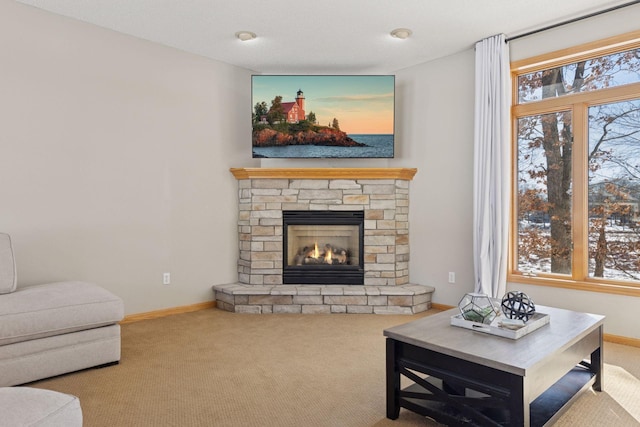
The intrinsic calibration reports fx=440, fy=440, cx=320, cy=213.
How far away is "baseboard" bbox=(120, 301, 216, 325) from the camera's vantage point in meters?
4.01

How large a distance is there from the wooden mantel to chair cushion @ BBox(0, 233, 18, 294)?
224 centimetres

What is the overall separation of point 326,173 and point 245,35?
1.53m

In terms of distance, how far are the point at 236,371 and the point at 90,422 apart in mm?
884

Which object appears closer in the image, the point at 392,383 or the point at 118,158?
the point at 392,383

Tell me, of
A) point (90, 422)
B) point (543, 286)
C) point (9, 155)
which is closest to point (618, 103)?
point (543, 286)

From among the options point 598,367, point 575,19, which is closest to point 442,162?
point 575,19

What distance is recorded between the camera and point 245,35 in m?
3.94

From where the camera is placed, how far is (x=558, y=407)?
208 cm

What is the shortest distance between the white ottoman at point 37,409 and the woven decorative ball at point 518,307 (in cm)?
192

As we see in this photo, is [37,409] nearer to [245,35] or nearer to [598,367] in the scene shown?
[598,367]

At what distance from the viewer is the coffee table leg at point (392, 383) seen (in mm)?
2121

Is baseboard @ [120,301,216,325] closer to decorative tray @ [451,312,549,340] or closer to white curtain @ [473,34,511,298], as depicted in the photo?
white curtain @ [473,34,511,298]

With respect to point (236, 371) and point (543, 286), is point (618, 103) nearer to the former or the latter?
point (543, 286)

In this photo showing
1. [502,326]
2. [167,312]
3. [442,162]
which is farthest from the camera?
[442,162]
